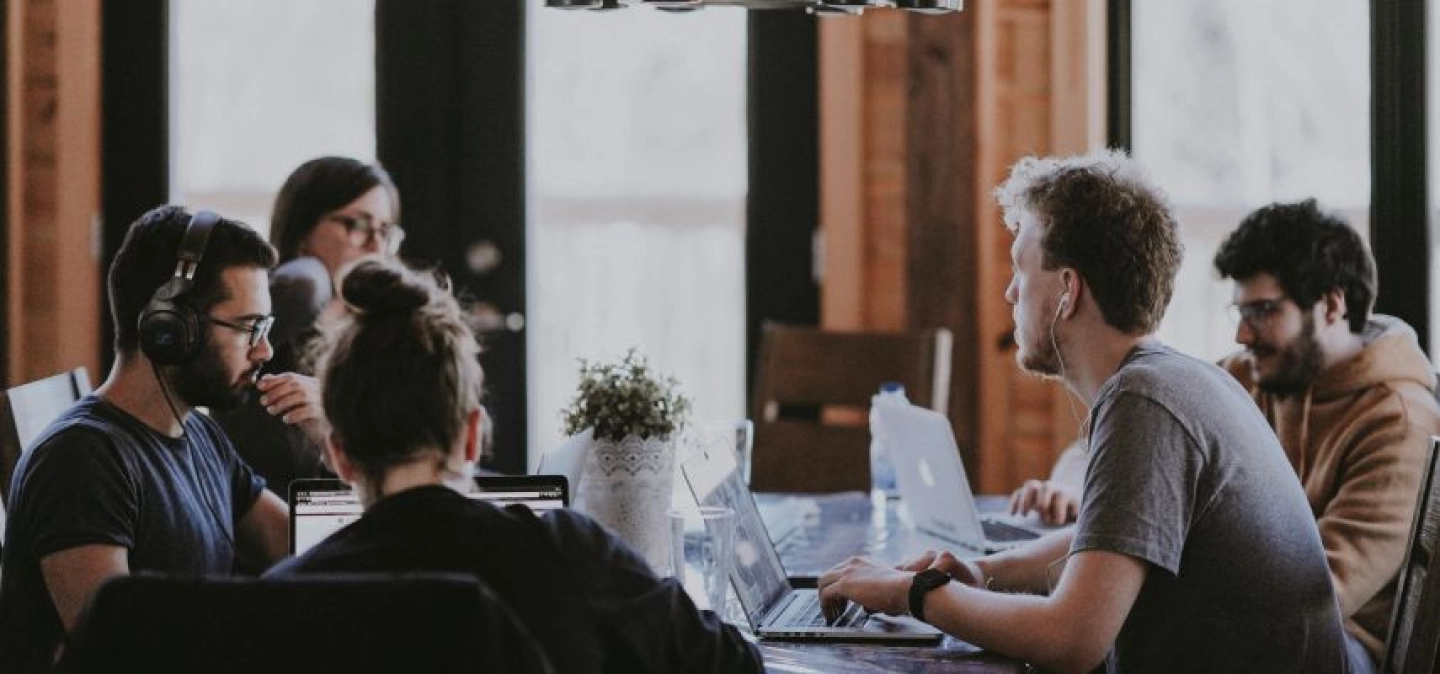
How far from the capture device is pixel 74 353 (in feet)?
15.3

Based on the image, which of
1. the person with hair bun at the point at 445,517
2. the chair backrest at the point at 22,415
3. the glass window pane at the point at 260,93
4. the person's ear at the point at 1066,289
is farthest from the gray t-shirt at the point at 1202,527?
the glass window pane at the point at 260,93

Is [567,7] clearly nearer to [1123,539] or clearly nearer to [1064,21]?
[1123,539]

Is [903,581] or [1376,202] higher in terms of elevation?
[1376,202]

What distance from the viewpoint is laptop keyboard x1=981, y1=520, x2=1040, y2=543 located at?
9.57 feet

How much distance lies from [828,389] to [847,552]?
1.16 m

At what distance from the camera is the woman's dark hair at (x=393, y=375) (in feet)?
5.39

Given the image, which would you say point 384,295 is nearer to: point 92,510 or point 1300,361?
point 92,510

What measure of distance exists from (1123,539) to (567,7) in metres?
1.04

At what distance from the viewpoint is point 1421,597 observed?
89.9 inches

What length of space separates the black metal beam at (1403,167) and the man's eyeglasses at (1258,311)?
129 cm

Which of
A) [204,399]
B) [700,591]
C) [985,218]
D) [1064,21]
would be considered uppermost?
[1064,21]

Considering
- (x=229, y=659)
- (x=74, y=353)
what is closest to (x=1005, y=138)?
(x=74, y=353)

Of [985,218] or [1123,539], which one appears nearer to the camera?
[1123,539]

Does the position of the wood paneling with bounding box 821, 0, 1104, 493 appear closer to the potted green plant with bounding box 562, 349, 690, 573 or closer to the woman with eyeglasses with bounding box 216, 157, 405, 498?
the woman with eyeglasses with bounding box 216, 157, 405, 498
